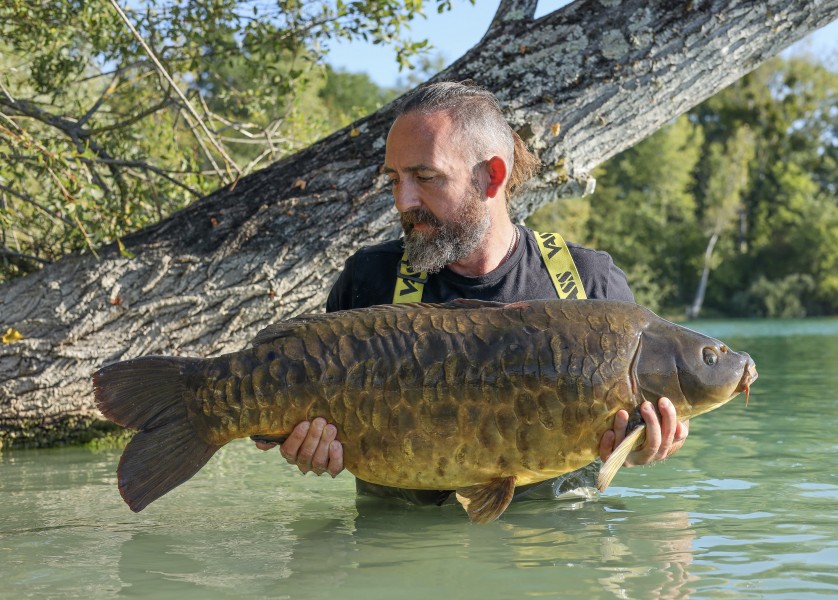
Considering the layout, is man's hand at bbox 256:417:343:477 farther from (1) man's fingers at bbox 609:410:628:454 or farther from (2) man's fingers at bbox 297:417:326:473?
(1) man's fingers at bbox 609:410:628:454

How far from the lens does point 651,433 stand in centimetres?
394

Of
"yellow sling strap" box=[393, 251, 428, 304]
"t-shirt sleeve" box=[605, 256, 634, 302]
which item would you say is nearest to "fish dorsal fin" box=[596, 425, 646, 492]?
"t-shirt sleeve" box=[605, 256, 634, 302]

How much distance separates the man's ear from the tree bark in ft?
5.96

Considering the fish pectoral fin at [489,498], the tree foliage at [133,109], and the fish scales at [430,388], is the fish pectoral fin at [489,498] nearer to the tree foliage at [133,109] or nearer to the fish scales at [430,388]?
the fish scales at [430,388]

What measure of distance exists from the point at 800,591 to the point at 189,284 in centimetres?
452

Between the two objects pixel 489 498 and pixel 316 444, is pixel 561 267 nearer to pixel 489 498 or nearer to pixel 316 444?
pixel 489 498

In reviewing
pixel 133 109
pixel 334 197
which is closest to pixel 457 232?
pixel 334 197

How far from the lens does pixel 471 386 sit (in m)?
3.92

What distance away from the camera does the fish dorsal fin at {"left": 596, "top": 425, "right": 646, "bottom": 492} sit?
372 centimetres

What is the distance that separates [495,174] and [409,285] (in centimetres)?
66

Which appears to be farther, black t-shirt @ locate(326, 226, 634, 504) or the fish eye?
black t-shirt @ locate(326, 226, 634, 504)

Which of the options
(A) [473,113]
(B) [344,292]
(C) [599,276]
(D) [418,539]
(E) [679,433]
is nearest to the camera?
(E) [679,433]

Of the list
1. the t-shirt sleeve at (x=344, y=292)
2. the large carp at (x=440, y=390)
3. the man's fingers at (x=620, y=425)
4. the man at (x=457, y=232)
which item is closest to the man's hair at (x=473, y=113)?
the man at (x=457, y=232)

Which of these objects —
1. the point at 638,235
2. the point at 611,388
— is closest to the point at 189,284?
the point at 611,388
